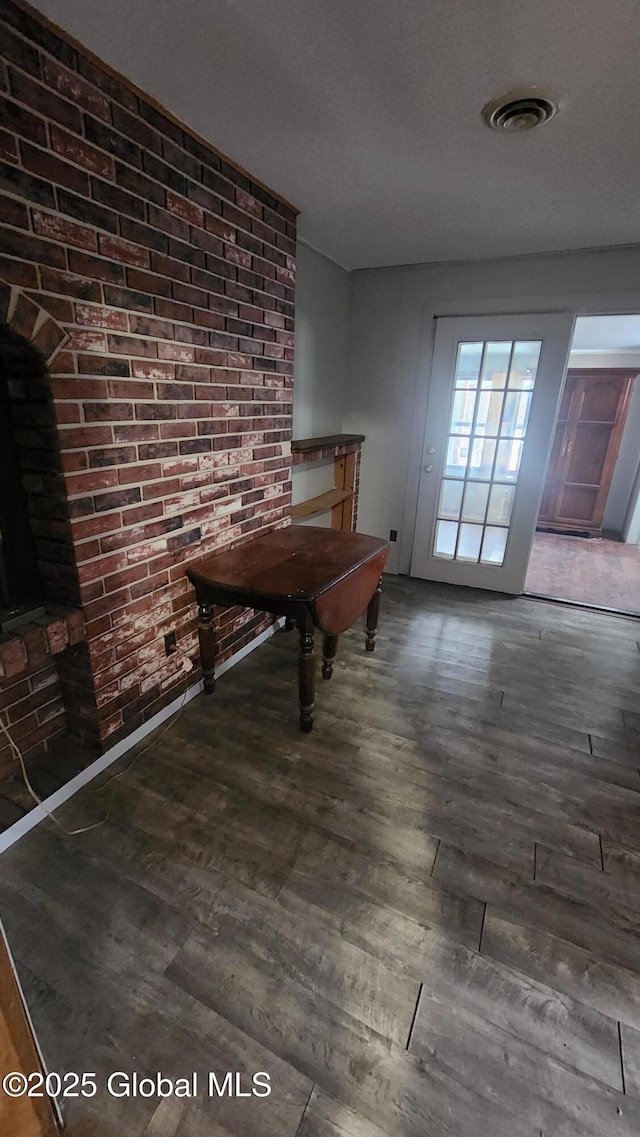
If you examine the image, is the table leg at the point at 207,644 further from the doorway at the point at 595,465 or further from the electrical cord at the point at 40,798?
the doorway at the point at 595,465

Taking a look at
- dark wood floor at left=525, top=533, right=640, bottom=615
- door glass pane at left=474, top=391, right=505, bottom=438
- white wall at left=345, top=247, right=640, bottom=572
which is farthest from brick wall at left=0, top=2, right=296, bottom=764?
dark wood floor at left=525, top=533, right=640, bottom=615

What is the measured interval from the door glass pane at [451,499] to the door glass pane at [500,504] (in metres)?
0.22

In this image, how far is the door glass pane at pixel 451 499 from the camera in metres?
3.46

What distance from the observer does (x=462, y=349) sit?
3.19 metres

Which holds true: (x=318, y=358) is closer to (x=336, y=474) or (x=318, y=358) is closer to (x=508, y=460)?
(x=336, y=474)

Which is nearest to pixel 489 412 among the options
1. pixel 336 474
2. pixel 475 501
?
pixel 475 501

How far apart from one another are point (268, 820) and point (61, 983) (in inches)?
25.2

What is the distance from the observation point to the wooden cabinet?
4770mm

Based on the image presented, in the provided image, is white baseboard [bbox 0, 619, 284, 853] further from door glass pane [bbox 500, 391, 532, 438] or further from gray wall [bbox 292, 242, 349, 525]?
door glass pane [bbox 500, 391, 532, 438]

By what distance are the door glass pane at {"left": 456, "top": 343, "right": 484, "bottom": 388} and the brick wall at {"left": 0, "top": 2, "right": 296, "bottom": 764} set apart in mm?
1394

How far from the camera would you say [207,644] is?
6.73 ft

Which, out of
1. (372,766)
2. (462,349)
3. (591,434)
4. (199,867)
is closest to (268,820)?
(199,867)

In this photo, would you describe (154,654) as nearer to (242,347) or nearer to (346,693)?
(346,693)

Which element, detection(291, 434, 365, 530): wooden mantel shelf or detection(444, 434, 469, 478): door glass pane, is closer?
detection(291, 434, 365, 530): wooden mantel shelf
